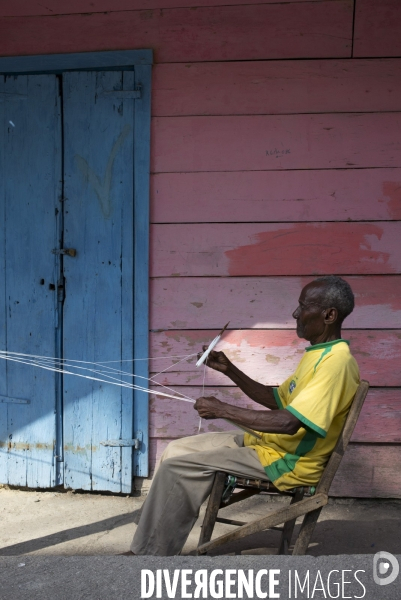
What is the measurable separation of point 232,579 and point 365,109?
2672mm

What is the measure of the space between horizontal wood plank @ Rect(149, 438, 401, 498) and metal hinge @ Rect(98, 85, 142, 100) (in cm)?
245

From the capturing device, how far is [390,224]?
4.03 metres

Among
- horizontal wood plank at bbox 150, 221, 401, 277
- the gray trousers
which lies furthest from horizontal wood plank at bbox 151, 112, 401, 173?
the gray trousers

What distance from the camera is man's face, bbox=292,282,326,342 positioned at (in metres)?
2.97

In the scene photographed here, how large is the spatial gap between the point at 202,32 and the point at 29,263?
1723mm

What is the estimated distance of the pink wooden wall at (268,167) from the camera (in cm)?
400

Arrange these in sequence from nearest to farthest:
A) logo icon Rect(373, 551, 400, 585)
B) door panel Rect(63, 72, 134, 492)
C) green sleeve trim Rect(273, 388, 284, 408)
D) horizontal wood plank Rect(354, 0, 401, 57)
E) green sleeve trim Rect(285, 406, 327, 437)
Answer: green sleeve trim Rect(285, 406, 327, 437)
logo icon Rect(373, 551, 400, 585)
green sleeve trim Rect(273, 388, 284, 408)
horizontal wood plank Rect(354, 0, 401, 57)
door panel Rect(63, 72, 134, 492)

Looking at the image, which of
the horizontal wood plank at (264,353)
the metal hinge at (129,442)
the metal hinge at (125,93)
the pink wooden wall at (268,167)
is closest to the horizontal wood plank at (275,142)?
the pink wooden wall at (268,167)

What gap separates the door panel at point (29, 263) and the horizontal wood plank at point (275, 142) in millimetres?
680

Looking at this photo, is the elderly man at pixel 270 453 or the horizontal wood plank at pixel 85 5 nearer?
the elderly man at pixel 270 453

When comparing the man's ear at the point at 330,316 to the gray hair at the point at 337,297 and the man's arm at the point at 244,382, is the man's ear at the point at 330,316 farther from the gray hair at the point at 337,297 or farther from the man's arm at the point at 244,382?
the man's arm at the point at 244,382

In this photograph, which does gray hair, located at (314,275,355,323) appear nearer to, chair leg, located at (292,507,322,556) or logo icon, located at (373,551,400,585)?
chair leg, located at (292,507,322,556)

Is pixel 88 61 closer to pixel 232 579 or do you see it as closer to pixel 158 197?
pixel 158 197

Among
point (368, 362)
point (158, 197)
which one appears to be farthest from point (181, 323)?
point (368, 362)
